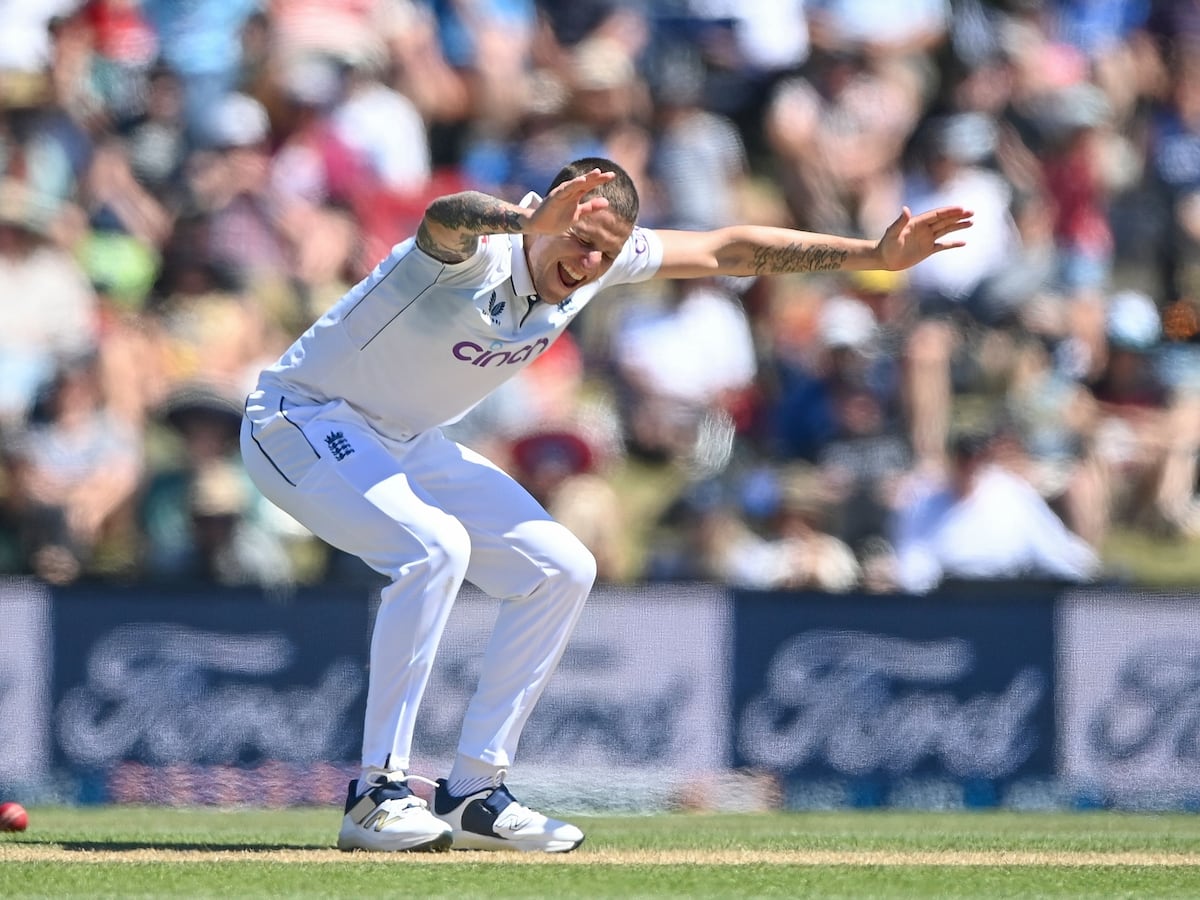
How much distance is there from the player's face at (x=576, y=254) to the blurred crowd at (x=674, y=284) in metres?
3.94

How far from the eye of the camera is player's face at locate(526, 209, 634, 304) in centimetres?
640

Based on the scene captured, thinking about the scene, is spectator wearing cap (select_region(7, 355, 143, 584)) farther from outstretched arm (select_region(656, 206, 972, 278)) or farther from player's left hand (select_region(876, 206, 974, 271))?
player's left hand (select_region(876, 206, 974, 271))

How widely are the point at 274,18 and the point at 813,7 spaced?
3.51 meters

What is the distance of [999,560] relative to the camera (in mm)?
11031

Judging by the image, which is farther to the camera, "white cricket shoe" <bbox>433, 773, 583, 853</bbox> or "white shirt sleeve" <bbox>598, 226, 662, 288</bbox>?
"white shirt sleeve" <bbox>598, 226, 662, 288</bbox>

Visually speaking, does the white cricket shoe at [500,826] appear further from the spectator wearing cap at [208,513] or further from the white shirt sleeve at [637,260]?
the spectator wearing cap at [208,513]

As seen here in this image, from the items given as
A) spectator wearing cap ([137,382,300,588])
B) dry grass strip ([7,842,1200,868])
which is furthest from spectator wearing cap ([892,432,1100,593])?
dry grass strip ([7,842,1200,868])

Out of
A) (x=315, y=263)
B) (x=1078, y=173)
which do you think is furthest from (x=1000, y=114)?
(x=315, y=263)

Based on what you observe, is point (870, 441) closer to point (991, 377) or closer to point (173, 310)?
point (991, 377)

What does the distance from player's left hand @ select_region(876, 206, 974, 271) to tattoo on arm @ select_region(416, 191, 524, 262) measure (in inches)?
60.9

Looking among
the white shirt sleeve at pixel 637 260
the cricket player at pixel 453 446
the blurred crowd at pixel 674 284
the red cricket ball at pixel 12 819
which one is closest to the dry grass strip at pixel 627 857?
the cricket player at pixel 453 446

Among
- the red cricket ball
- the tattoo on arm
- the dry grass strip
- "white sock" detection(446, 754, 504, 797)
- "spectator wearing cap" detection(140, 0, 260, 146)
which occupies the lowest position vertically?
the red cricket ball

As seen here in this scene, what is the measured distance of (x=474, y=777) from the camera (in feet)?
22.7

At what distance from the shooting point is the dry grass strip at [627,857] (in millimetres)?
6480
